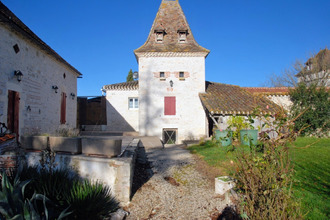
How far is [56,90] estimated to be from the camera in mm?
10852

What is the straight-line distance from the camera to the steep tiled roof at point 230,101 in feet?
36.2

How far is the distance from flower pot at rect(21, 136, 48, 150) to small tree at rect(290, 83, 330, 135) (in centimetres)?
1295

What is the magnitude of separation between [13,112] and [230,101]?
10135 mm

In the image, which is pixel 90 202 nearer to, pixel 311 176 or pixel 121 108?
pixel 311 176

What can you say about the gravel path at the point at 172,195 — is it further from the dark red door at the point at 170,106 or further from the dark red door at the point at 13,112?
the dark red door at the point at 170,106

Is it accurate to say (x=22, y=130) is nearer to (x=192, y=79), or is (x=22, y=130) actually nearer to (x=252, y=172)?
(x=252, y=172)

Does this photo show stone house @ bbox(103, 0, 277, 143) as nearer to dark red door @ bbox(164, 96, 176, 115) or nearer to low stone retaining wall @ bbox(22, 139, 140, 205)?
dark red door @ bbox(164, 96, 176, 115)

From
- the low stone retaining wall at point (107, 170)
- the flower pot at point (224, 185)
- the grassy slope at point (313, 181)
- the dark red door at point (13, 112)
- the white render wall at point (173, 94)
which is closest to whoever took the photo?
the grassy slope at point (313, 181)

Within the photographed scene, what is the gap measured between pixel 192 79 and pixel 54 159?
32.7 ft

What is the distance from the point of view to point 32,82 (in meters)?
8.59

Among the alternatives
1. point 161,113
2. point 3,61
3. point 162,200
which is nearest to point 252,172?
point 162,200

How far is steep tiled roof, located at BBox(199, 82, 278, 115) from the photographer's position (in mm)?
11041

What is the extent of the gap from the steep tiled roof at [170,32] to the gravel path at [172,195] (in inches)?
327

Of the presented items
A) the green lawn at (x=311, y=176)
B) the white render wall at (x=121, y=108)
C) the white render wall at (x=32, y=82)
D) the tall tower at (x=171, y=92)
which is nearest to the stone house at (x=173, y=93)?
the tall tower at (x=171, y=92)
